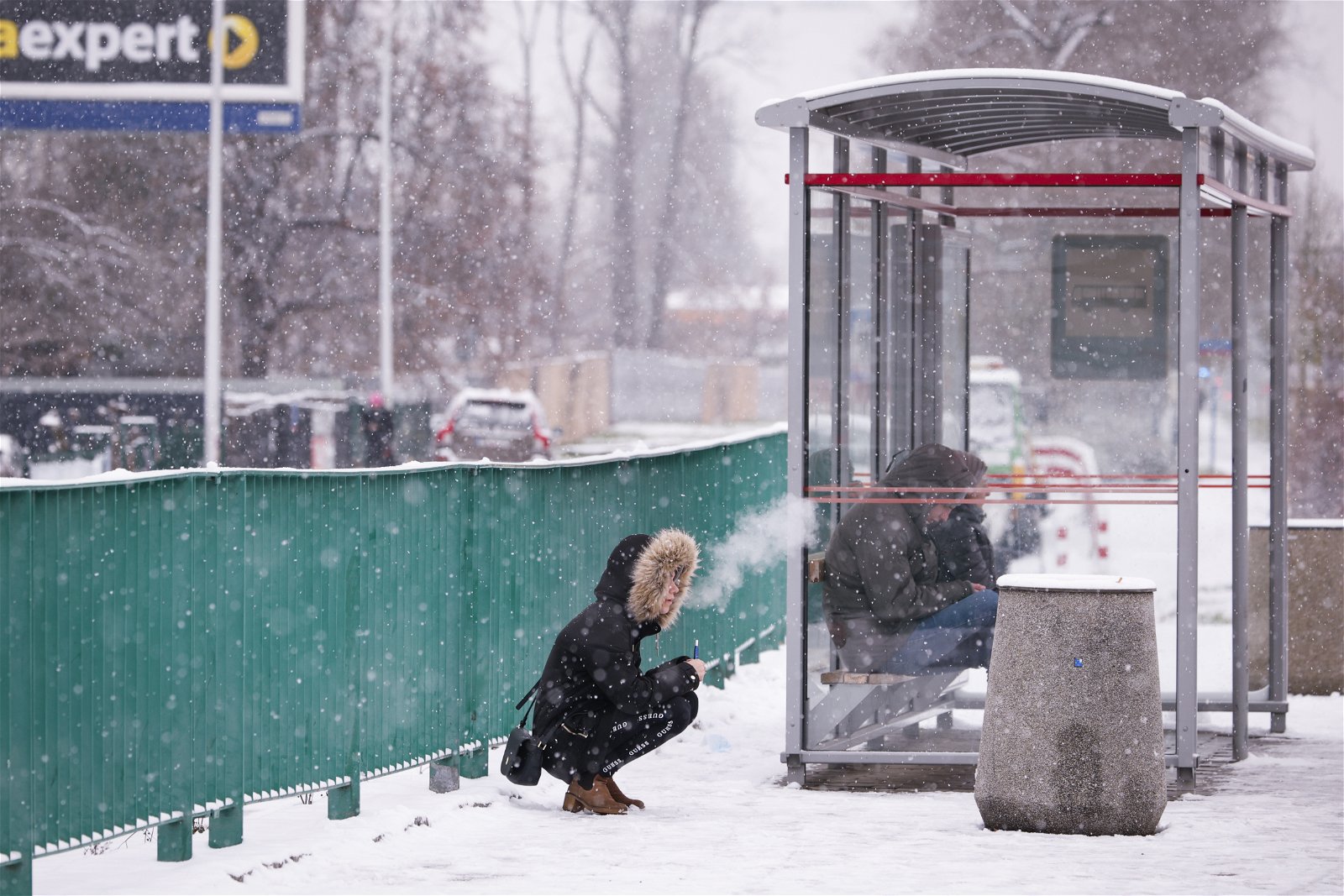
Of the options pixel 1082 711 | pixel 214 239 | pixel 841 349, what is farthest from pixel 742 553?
pixel 214 239

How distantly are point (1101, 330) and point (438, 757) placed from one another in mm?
4207

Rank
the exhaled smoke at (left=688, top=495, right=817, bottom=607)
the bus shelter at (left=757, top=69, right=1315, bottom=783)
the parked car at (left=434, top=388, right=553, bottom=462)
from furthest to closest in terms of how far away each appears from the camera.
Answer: the parked car at (left=434, top=388, right=553, bottom=462) < the exhaled smoke at (left=688, top=495, right=817, bottom=607) < the bus shelter at (left=757, top=69, right=1315, bottom=783)

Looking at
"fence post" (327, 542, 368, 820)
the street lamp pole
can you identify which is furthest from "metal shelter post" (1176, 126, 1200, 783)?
the street lamp pole

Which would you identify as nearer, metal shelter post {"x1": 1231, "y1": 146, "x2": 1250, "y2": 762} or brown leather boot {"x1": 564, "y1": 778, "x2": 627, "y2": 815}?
brown leather boot {"x1": 564, "y1": 778, "x2": 627, "y2": 815}

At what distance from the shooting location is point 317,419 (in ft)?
105

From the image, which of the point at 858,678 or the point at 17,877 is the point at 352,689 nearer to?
the point at 17,877

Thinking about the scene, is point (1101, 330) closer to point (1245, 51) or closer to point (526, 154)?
point (1245, 51)

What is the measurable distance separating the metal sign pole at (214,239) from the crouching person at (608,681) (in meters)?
20.8

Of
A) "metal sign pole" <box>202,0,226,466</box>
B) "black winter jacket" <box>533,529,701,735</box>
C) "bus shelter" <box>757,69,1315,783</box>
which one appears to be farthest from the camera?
"metal sign pole" <box>202,0,226,466</box>

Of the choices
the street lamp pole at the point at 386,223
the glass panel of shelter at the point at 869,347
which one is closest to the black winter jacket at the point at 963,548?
the glass panel of shelter at the point at 869,347

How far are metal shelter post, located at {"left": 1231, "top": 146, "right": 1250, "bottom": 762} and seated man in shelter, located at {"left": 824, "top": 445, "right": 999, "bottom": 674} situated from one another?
133 centimetres

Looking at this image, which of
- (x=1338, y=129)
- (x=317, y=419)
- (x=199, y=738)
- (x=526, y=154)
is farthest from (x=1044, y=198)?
(x=199, y=738)

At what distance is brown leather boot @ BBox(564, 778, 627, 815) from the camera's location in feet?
25.3

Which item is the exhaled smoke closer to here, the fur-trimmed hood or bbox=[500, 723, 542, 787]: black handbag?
the fur-trimmed hood
